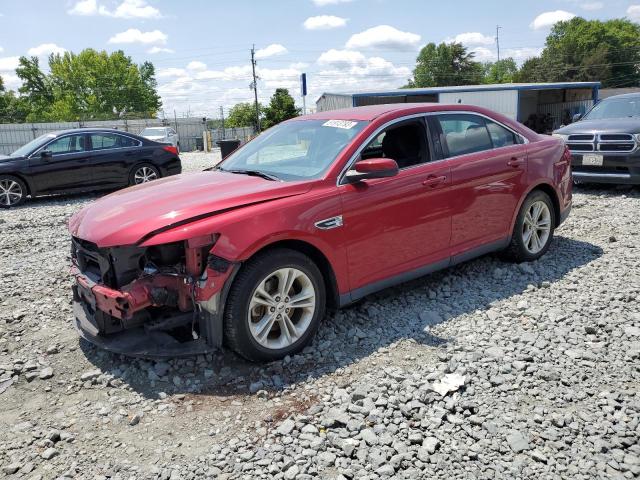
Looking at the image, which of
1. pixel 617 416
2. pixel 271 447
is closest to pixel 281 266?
pixel 271 447

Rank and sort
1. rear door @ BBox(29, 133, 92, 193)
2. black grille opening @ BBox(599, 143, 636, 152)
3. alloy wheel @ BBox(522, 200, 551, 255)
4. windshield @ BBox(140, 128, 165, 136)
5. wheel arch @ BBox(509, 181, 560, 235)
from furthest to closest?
windshield @ BBox(140, 128, 165, 136)
rear door @ BBox(29, 133, 92, 193)
black grille opening @ BBox(599, 143, 636, 152)
alloy wheel @ BBox(522, 200, 551, 255)
wheel arch @ BBox(509, 181, 560, 235)

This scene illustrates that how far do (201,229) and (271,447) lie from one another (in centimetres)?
136

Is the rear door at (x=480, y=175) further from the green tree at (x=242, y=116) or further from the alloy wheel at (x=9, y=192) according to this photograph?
the green tree at (x=242, y=116)

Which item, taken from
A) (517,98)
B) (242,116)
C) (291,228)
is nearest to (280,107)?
(242,116)

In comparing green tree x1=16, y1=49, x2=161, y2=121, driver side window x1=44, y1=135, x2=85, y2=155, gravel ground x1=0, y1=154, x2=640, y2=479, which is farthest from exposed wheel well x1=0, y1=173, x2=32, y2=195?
green tree x1=16, y1=49, x2=161, y2=121

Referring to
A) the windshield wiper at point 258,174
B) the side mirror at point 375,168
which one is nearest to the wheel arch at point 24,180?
the windshield wiper at point 258,174

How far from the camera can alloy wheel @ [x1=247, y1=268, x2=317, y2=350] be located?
3.63 metres

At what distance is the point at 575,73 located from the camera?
8512cm

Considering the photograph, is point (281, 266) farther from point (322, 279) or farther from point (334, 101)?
point (334, 101)

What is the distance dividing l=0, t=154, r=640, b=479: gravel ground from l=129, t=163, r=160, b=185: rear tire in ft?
24.1

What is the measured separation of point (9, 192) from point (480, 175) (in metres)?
9.67

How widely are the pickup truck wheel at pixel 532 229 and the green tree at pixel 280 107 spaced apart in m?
50.5

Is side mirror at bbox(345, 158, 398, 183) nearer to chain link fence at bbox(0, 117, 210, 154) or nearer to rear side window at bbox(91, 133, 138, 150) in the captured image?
rear side window at bbox(91, 133, 138, 150)

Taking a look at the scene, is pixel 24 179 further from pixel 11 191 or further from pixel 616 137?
pixel 616 137
